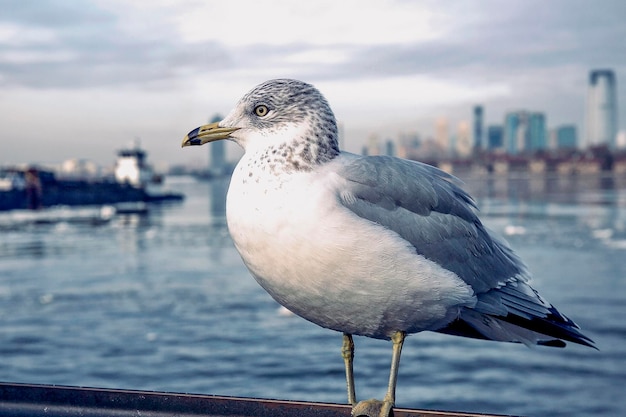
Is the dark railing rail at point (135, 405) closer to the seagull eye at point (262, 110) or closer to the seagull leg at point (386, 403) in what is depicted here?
the seagull leg at point (386, 403)

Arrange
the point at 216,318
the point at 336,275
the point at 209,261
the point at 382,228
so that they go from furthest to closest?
the point at 209,261
the point at 216,318
the point at 382,228
the point at 336,275

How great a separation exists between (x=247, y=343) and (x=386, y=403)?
3592 cm

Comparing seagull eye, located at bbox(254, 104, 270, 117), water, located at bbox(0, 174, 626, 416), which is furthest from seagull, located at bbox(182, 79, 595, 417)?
water, located at bbox(0, 174, 626, 416)

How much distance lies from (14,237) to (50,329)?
40530 millimetres

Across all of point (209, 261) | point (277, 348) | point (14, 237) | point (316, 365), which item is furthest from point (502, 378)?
point (14, 237)

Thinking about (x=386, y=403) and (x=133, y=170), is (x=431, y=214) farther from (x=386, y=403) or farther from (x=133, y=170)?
(x=133, y=170)

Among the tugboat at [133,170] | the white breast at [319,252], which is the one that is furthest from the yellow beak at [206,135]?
the tugboat at [133,170]

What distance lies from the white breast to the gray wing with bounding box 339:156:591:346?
14cm

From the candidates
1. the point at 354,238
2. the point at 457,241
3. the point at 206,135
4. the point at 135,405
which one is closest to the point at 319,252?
the point at 354,238

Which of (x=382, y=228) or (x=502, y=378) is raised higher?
(x=382, y=228)

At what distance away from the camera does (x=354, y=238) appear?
2.37m

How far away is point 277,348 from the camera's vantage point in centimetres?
3716

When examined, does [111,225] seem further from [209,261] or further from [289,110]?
[289,110]

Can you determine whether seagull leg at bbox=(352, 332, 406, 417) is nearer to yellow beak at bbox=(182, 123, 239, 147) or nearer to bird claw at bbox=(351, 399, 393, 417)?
bird claw at bbox=(351, 399, 393, 417)
